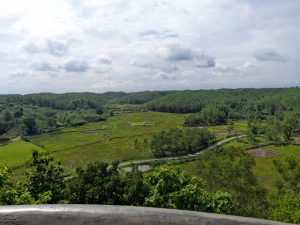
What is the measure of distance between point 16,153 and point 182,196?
65.1 m

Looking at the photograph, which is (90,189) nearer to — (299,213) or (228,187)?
(299,213)

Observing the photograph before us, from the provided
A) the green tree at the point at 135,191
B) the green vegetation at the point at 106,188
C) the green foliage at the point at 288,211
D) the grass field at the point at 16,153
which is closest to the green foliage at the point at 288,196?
the green foliage at the point at 288,211

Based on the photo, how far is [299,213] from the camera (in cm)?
1880

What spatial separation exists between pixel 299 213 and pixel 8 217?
1875cm

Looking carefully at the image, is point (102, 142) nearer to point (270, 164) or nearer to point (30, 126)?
point (30, 126)

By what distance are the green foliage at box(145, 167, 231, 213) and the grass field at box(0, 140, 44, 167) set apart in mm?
48575

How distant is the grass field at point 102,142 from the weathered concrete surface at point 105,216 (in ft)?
155

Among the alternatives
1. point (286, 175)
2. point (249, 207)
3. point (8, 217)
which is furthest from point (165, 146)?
point (8, 217)

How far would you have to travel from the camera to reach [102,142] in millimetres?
84188

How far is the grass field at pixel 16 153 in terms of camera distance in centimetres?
6245

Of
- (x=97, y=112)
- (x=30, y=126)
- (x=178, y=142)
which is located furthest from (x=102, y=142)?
(x=97, y=112)

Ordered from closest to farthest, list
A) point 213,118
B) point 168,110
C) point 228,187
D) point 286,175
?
point 228,187, point 286,175, point 213,118, point 168,110

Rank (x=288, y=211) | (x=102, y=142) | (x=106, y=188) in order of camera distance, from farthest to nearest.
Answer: (x=102, y=142) → (x=288, y=211) → (x=106, y=188)

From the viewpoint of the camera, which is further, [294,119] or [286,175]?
[294,119]
